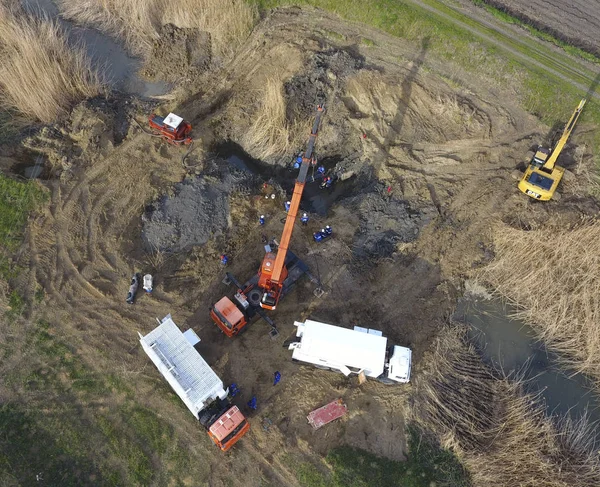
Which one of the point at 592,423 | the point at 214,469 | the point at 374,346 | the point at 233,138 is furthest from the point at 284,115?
the point at 592,423

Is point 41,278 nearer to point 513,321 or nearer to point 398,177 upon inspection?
point 398,177

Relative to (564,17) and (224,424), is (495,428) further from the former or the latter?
(564,17)

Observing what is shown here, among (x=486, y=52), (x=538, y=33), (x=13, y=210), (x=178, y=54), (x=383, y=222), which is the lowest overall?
(x=13, y=210)

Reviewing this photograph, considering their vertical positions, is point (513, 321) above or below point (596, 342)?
below

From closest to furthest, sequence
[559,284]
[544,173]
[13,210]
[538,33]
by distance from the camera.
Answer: [559,284] → [13,210] → [544,173] → [538,33]

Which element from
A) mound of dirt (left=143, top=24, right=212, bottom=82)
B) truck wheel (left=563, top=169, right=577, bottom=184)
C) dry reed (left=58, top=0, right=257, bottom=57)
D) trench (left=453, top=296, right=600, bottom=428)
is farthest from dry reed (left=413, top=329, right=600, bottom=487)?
dry reed (left=58, top=0, right=257, bottom=57)

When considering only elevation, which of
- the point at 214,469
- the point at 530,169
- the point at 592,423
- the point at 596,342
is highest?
the point at 530,169

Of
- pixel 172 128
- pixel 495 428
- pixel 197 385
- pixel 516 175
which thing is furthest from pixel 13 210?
pixel 516 175
